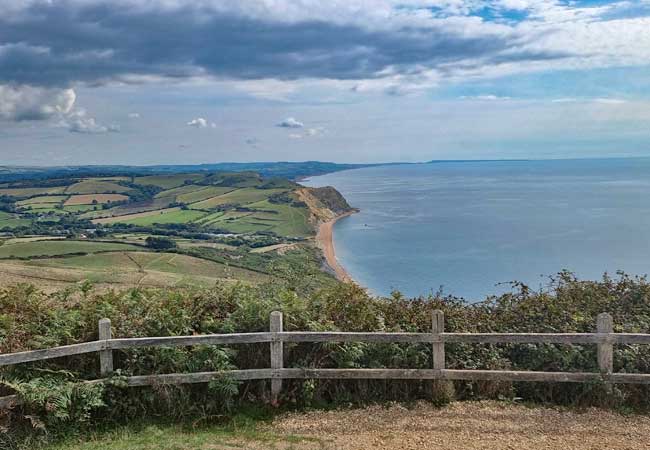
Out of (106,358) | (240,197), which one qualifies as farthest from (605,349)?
(240,197)

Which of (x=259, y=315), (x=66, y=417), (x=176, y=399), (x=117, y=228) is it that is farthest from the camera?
(x=117, y=228)

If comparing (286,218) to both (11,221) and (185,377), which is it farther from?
(185,377)

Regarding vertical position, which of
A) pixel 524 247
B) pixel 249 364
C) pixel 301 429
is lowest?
pixel 524 247

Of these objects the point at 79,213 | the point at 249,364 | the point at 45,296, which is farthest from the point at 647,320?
the point at 79,213

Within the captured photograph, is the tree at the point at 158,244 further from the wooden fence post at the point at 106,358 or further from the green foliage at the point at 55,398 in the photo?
the green foliage at the point at 55,398

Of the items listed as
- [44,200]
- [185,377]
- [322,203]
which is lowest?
[322,203]

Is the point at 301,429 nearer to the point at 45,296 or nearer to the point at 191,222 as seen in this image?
the point at 45,296

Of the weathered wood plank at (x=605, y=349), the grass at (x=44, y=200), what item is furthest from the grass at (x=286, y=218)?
the weathered wood plank at (x=605, y=349)
